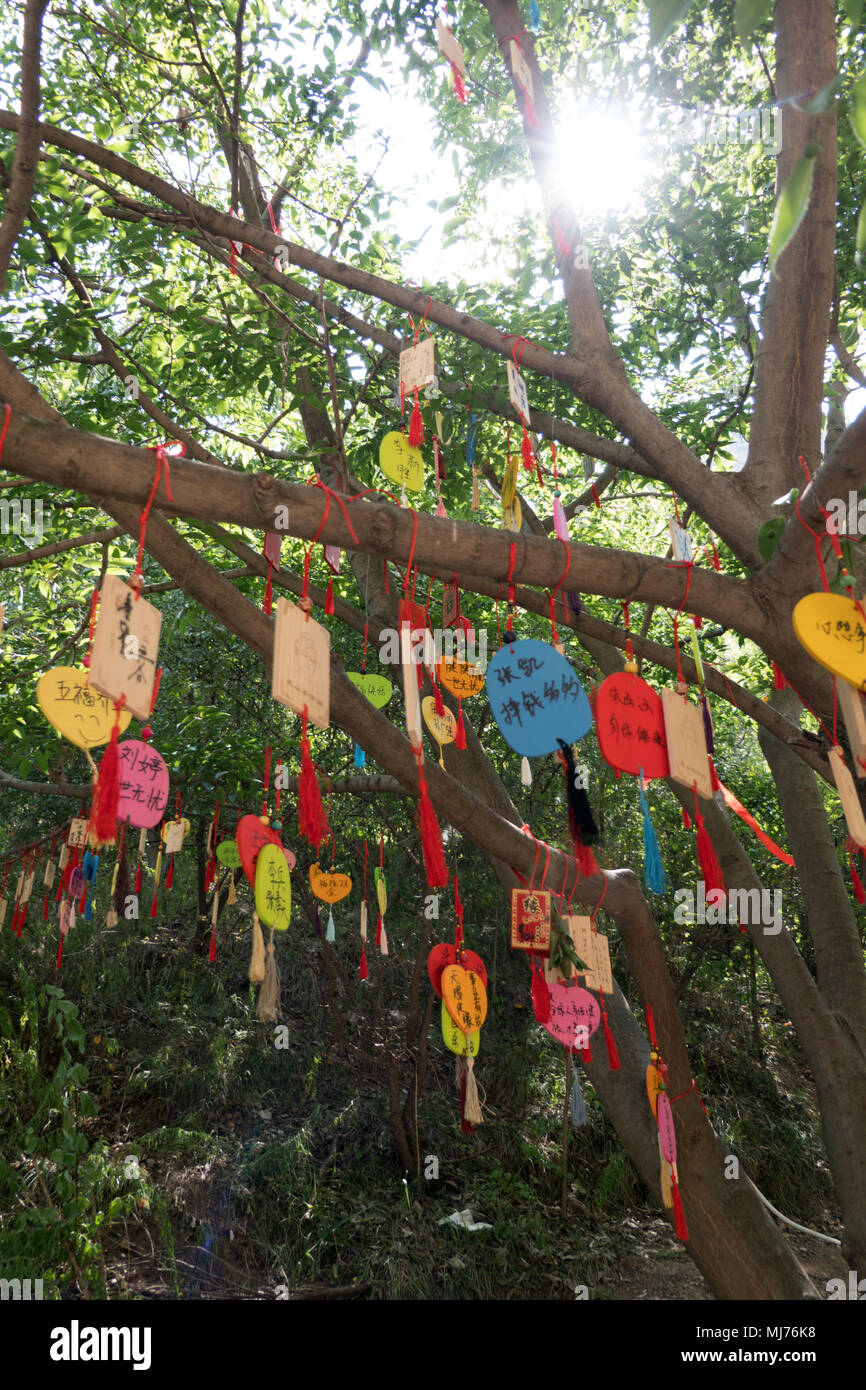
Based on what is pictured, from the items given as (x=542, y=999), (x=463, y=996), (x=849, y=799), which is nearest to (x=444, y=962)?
(x=463, y=996)

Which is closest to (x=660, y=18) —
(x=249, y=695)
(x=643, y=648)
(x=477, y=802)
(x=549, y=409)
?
(x=477, y=802)

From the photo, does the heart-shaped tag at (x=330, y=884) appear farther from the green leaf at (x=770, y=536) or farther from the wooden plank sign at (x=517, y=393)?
the green leaf at (x=770, y=536)

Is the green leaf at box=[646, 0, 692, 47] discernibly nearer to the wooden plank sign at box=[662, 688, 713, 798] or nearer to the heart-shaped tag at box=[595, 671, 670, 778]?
the heart-shaped tag at box=[595, 671, 670, 778]

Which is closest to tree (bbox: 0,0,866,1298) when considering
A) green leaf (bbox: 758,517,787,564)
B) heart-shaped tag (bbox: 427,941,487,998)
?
green leaf (bbox: 758,517,787,564)

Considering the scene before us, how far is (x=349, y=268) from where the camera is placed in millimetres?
2412

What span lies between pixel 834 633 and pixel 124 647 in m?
1.28

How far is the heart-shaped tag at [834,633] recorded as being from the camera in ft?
5.42

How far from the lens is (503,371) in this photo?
306 cm

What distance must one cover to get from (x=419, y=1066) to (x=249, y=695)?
2.54 m

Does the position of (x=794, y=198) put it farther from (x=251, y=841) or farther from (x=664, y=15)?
(x=251, y=841)

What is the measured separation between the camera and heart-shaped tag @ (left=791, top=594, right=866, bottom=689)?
5.42ft

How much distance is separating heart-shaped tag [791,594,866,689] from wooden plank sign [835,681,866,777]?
2.3 inches

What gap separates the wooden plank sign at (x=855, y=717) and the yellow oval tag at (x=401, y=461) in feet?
4.03
